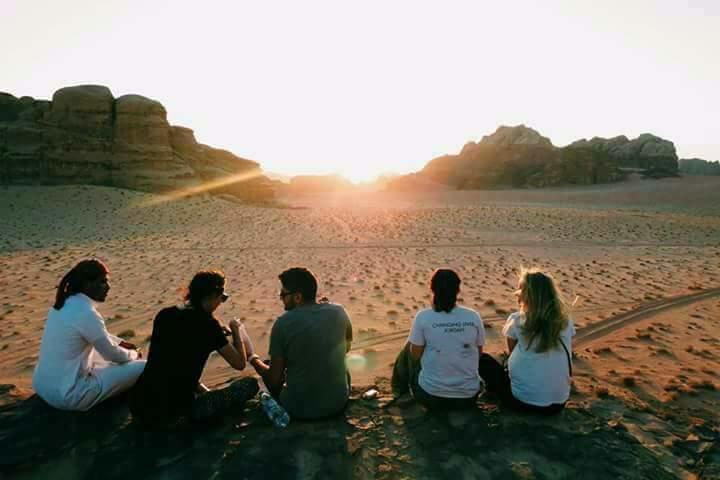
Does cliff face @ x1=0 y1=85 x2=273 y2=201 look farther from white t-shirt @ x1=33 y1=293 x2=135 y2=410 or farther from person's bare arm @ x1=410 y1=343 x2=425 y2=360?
person's bare arm @ x1=410 y1=343 x2=425 y2=360

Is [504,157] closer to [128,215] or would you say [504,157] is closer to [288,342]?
[128,215]

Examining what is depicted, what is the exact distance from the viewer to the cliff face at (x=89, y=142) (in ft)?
112

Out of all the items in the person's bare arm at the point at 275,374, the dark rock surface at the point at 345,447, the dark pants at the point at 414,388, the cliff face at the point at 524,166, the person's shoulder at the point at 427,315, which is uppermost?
the cliff face at the point at 524,166

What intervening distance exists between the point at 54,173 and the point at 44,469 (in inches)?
1485

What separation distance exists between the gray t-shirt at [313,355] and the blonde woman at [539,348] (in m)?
1.64

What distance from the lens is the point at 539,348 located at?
416 cm

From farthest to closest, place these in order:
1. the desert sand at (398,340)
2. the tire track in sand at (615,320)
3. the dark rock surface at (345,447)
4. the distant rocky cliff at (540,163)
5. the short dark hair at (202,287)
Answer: the distant rocky cliff at (540,163), the tire track in sand at (615,320), the short dark hair at (202,287), the desert sand at (398,340), the dark rock surface at (345,447)

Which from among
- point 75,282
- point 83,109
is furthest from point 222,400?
point 83,109

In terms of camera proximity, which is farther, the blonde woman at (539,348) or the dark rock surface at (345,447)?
the blonde woman at (539,348)

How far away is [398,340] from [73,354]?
192 inches

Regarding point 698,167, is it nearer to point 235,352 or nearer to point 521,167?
point 521,167

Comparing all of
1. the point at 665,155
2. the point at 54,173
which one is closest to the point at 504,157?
the point at 665,155

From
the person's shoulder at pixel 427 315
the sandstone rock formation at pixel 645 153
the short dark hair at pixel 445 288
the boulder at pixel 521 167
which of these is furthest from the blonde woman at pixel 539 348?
the sandstone rock formation at pixel 645 153

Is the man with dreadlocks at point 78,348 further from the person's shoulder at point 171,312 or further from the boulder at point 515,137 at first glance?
the boulder at point 515,137
